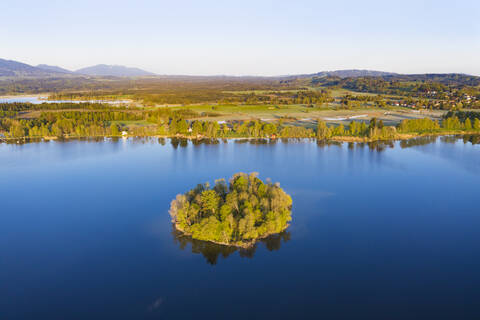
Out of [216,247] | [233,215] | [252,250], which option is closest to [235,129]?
[233,215]

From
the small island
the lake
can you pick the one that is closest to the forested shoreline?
the lake

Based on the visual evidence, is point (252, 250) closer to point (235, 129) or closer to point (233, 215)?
point (233, 215)

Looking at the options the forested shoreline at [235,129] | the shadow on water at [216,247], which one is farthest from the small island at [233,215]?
the forested shoreline at [235,129]

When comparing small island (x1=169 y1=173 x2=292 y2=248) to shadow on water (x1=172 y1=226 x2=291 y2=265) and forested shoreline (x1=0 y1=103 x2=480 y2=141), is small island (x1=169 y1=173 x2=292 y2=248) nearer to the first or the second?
shadow on water (x1=172 y1=226 x2=291 y2=265)

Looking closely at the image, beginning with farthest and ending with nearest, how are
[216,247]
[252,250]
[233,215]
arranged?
1. [233,215]
2. [216,247]
3. [252,250]

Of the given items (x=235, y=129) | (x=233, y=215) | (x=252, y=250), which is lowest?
(x=252, y=250)

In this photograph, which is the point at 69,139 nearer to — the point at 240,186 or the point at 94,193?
the point at 94,193

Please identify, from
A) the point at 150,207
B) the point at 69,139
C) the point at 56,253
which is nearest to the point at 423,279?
the point at 150,207
